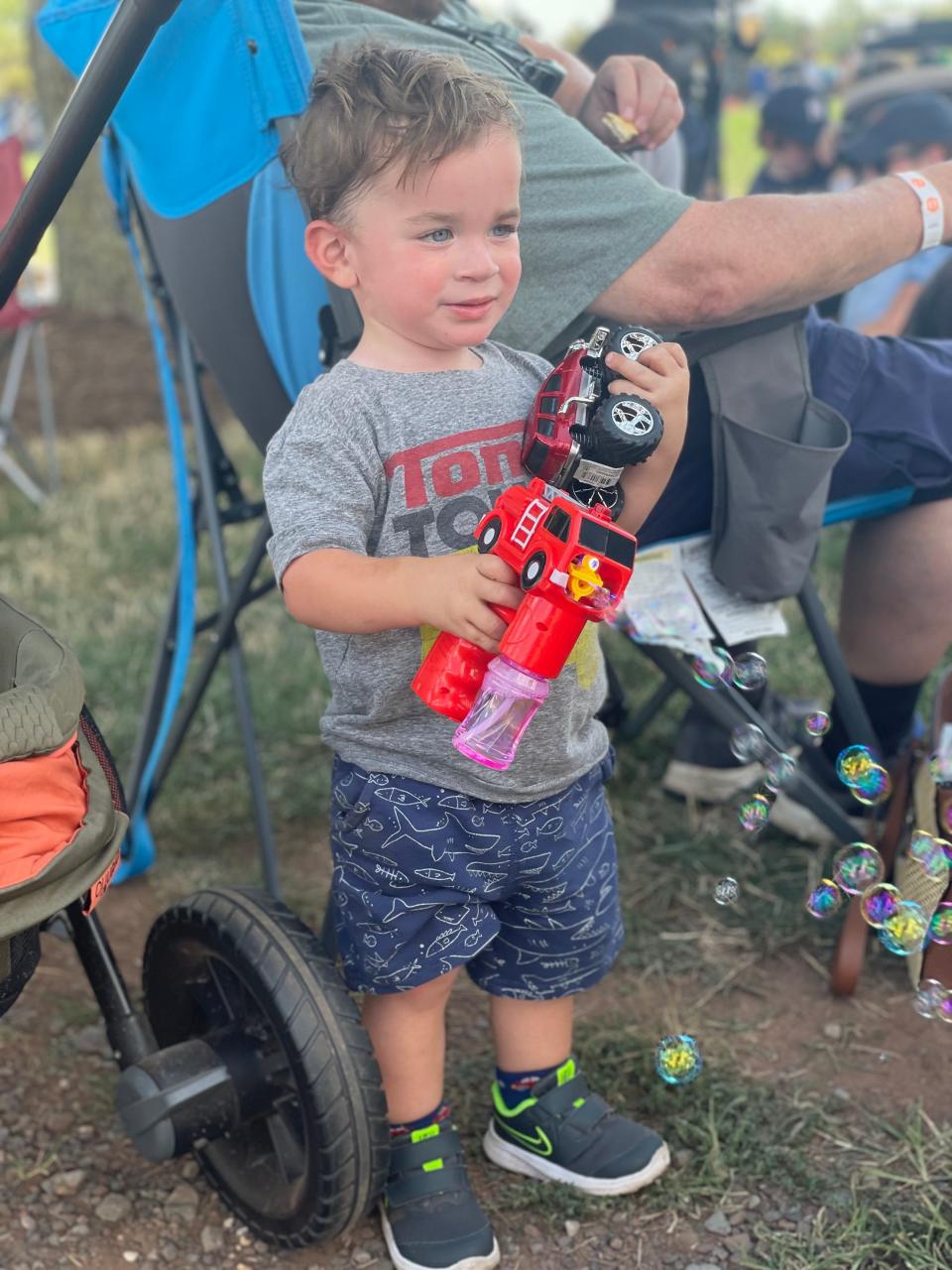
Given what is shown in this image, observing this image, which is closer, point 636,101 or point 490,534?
point 490,534

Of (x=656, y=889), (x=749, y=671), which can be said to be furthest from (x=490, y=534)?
(x=656, y=889)

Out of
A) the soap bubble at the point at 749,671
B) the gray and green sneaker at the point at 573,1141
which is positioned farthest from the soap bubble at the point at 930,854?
the gray and green sneaker at the point at 573,1141

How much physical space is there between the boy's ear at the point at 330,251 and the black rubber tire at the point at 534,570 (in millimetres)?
505

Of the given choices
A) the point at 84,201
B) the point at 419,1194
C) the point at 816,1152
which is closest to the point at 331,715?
the point at 419,1194

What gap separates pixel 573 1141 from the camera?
1.98 metres

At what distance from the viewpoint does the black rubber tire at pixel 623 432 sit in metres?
1.48

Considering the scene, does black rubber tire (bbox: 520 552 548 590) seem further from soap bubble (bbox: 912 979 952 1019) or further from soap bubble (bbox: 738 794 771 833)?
soap bubble (bbox: 912 979 952 1019)

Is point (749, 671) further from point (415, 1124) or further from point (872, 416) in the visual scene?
point (415, 1124)

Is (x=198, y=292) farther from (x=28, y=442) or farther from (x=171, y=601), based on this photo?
(x=28, y=442)

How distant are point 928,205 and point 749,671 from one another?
0.72 meters

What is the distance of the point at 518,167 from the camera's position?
1635mm

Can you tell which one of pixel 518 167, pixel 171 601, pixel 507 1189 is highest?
pixel 518 167

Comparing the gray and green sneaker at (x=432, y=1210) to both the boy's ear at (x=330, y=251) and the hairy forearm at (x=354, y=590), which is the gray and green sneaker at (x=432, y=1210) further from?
the boy's ear at (x=330, y=251)

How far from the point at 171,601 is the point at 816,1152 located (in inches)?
58.5
